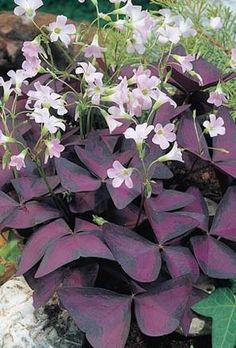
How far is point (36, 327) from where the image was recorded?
150cm

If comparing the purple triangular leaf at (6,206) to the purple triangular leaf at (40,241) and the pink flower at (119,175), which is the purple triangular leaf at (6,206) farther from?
the pink flower at (119,175)

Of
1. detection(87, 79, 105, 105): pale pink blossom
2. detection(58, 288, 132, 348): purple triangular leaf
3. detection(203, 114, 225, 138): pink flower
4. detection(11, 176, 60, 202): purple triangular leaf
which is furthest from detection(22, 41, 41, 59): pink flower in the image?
detection(58, 288, 132, 348): purple triangular leaf

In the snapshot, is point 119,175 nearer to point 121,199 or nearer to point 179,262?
point 121,199

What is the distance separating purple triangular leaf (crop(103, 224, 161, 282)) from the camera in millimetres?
1334

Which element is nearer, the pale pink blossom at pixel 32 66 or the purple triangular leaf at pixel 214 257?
the purple triangular leaf at pixel 214 257

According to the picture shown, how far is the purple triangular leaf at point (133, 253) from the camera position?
1.33 m

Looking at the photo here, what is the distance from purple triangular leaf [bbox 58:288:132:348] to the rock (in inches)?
7.0

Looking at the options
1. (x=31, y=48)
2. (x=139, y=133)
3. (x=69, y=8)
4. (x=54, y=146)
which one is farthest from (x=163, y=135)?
(x=69, y=8)

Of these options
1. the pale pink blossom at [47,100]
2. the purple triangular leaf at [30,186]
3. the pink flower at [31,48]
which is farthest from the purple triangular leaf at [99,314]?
the pink flower at [31,48]

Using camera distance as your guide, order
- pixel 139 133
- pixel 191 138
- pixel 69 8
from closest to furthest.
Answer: pixel 139 133, pixel 191 138, pixel 69 8

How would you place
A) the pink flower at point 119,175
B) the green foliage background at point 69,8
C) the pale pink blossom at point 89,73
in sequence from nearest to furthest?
the pink flower at point 119,175, the pale pink blossom at point 89,73, the green foliage background at point 69,8

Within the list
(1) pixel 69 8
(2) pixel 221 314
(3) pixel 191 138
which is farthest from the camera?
(1) pixel 69 8

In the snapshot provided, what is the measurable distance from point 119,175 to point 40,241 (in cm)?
20

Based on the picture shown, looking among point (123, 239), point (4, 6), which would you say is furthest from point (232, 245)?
point (4, 6)
